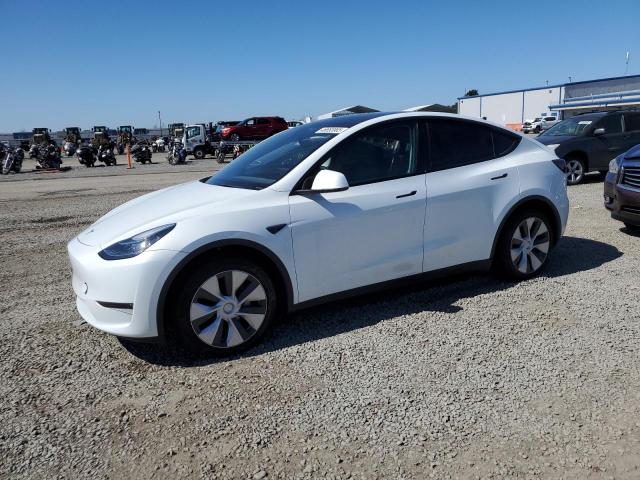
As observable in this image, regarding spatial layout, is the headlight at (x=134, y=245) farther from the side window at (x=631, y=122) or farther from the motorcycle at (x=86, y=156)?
the motorcycle at (x=86, y=156)

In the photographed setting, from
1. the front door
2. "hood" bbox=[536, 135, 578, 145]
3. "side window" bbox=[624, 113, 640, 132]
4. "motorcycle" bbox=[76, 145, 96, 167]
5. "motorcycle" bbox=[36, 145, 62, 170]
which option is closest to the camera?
the front door

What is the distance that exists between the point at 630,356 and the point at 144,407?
312 centimetres

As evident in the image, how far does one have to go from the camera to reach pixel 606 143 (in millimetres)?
11000

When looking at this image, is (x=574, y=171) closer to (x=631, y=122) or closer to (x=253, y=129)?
(x=631, y=122)

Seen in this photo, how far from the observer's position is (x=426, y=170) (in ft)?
13.4

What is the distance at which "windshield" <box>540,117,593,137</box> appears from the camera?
11.1 m

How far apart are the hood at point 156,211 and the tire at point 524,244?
2.45 metres

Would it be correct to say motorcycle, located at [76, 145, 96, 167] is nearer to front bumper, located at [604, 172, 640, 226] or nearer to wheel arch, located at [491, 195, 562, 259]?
front bumper, located at [604, 172, 640, 226]

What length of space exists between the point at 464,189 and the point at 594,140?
8.44 m

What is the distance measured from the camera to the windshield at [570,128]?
11.1 metres

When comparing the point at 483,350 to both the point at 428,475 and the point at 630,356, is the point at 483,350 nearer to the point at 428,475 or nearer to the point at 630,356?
the point at 630,356

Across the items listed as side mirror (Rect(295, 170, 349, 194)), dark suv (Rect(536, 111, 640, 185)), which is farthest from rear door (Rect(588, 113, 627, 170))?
side mirror (Rect(295, 170, 349, 194))

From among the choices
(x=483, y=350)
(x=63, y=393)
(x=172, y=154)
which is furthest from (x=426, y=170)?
(x=172, y=154)

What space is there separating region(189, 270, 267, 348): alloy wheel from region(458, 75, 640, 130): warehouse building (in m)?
48.1
